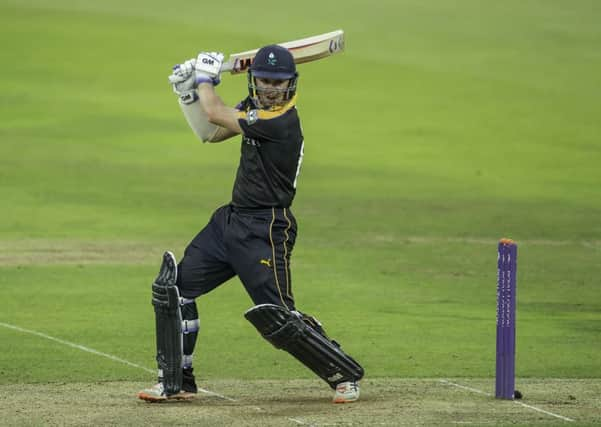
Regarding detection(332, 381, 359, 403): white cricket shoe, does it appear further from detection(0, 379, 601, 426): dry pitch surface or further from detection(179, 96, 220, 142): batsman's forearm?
detection(179, 96, 220, 142): batsman's forearm

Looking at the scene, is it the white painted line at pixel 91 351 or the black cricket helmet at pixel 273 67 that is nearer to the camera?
the black cricket helmet at pixel 273 67

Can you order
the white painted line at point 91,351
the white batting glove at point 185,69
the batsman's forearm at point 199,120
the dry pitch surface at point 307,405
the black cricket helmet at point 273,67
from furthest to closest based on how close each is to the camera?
the white painted line at point 91,351, the batsman's forearm at point 199,120, the white batting glove at point 185,69, the black cricket helmet at point 273,67, the dry pitch surface at point 307,405

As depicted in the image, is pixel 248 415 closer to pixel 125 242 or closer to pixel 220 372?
pixel 220 372

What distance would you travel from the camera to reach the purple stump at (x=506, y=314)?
9530mm

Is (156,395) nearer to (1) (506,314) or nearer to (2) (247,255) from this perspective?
(2) (247,255)

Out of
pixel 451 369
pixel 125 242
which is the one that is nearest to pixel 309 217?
pixel 125 242

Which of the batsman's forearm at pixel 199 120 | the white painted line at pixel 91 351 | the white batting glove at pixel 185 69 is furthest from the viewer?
the white painted line at pixel 91 351

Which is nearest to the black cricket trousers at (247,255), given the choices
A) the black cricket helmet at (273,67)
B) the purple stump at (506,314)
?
the black cricket helmet at (273,67)

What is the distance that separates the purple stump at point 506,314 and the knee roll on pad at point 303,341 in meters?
0.93

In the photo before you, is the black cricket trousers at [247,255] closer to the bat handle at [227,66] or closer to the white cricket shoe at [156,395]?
→ the white cricket shoe at [156,395]

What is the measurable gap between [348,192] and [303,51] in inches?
683

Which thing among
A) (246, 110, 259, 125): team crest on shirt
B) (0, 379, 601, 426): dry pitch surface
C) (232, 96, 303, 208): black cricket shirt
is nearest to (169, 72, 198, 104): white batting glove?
(232, 96, 303, 208): black cricket shirt

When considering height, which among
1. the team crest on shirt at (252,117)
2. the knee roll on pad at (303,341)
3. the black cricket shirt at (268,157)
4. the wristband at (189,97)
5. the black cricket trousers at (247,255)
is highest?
the wristband at (189,97)

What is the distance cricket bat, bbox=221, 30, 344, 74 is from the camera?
9914 millimetres
